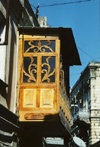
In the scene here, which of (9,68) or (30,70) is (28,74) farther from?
(9,68)

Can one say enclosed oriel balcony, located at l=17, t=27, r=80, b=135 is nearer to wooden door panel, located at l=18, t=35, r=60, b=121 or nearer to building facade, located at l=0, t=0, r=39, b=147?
wooden door panel, located at l=18, t=35, r=60, b=121

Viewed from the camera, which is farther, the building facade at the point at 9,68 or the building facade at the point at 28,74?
the building facade at the point at 28,74

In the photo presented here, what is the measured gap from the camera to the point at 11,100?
35.4 ft

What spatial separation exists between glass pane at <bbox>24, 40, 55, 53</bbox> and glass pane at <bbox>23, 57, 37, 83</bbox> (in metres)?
0.31

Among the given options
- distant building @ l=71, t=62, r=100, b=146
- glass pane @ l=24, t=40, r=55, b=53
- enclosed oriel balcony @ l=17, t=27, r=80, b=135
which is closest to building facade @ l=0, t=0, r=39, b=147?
enclosed oriel balcony @ l=17, t=27, r=80, b=135

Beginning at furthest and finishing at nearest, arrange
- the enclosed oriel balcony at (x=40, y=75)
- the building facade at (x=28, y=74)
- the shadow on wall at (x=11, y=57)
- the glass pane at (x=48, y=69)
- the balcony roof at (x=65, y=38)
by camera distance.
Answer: the balcony roof at (x=65, y=38)
the glass pane at (x=48, y=69)
the enclosed oriel balcony at (x=40, y=75)
the shadow on wall at (x=11, y=57)
the building facade at (x=28, y=74)

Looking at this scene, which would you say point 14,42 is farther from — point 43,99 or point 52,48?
point 43,99

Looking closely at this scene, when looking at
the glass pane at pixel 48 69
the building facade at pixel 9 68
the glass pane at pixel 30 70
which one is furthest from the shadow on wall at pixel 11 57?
the glass pane at pixel 48 69

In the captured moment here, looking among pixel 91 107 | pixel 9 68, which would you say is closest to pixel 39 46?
pixel 9 68

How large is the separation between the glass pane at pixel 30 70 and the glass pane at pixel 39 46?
1.00ft

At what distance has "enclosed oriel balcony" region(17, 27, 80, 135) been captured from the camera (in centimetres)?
1097

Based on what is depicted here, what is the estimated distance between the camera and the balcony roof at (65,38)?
11.7 metres

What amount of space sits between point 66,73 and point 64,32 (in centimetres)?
374

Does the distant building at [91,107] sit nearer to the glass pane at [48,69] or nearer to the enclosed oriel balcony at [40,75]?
the enclosed oriel balcony at [40,75]
